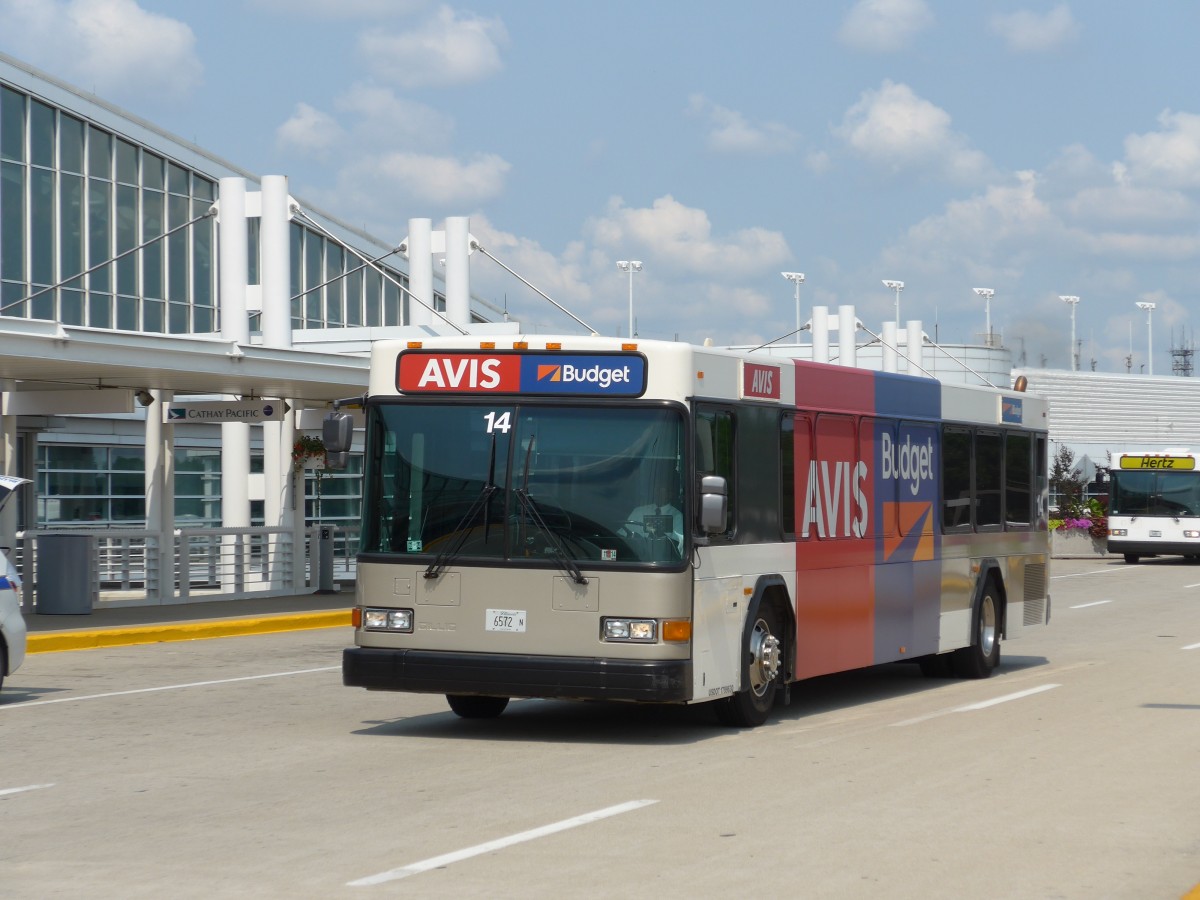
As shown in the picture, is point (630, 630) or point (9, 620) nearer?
point (630, 630)

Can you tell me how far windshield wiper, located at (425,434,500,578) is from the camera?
38.5ft

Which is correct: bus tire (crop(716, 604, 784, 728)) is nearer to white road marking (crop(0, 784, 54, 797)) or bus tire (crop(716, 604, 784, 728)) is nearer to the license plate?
the license plate

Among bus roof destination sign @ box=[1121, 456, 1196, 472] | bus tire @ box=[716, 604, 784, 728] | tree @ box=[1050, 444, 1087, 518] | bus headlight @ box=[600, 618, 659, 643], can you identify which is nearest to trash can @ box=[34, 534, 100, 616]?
bus tire @ box=[716, 604, 784, 728]

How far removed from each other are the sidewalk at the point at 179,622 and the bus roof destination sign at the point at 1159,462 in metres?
25.5

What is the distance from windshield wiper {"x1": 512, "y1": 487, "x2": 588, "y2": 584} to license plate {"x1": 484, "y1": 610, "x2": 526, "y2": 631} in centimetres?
42

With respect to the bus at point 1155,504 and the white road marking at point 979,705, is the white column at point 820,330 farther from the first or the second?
the white road marking at point 979,705

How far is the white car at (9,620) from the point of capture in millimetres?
14242

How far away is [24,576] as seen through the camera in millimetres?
23797

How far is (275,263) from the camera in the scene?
A: 30031 mm

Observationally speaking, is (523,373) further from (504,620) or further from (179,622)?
(179,622)

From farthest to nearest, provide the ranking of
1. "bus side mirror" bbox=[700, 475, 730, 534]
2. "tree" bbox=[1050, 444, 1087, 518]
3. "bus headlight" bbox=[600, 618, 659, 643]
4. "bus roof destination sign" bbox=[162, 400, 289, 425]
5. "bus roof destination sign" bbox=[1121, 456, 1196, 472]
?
1. "tree" bbox=[1050, 444, 1087, 518]
2. "bus roof destination sign" bbox=[1121, 456, 1196, 472]
3. "bus roof destination sign" bbox=[162, 400, 289, 425]
4. "bus headlight" bbox=[600, 618, 659, 643]
5. "bus side mirror" bbox=[700, 475, 730, 534]

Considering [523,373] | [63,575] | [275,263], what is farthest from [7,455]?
[523,373]

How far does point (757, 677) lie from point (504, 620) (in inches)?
81.7

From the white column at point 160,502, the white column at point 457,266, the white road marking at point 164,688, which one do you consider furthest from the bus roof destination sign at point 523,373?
the white column at point 457,266
